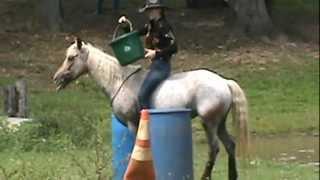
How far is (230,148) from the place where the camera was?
1237cm

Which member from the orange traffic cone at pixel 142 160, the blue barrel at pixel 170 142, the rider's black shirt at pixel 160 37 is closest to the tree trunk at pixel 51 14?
the rider's black shirt at pixel 160 37

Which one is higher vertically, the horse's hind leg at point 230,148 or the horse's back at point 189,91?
the horse's back at point 189,91

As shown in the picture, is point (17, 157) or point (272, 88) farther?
point (272, 88)

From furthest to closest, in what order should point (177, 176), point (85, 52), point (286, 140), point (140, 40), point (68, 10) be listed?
1. point (68, 10)
2. point (286, 140)
3. point (85, 52)
4. point (140, 40)
5. point (177, 176)

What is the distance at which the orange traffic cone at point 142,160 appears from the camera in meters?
8.52

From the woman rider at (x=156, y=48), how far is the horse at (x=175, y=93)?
0.08m

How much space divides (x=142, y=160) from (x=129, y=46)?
3.08 m

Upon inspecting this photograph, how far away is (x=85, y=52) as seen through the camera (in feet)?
40.2

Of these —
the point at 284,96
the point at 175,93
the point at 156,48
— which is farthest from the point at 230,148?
the point at 284,96

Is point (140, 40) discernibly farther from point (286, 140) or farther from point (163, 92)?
point (286, 140)

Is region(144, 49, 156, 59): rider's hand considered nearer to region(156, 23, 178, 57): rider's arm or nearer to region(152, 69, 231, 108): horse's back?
region(156, 23, 178, 57): rider's arm

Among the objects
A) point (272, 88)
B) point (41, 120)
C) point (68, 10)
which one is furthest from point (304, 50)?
point (41, 120)

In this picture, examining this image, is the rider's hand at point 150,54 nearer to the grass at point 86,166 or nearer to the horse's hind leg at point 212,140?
the horse's hind leg at point 212,140

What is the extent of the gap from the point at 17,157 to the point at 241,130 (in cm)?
424
